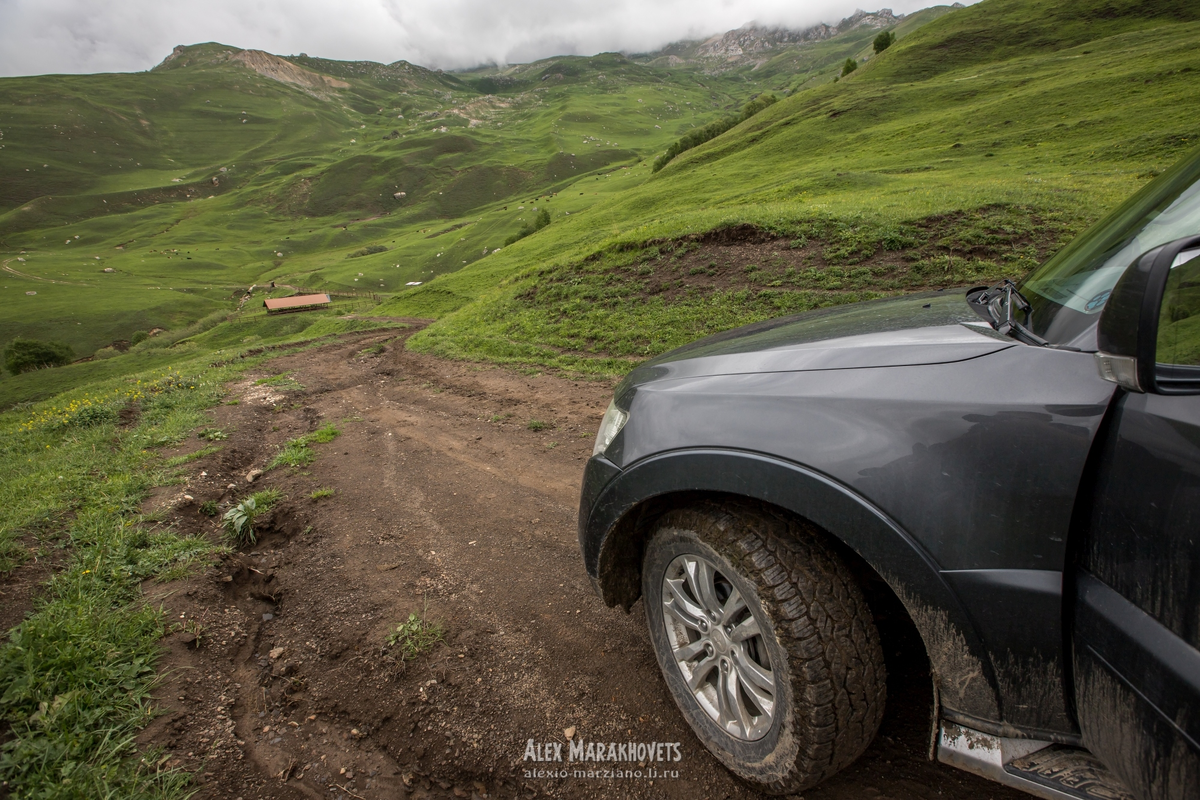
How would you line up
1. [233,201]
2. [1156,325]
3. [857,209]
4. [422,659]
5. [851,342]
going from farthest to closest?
[233,201], [857,209], [422,659], [851,342], [1156,325]

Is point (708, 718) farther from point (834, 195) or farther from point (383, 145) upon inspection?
point (383, 145)

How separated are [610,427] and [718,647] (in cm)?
107

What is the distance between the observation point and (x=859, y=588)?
6.27 ft

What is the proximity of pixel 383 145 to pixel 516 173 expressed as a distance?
6271 cm

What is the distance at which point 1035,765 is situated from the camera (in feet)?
5.03

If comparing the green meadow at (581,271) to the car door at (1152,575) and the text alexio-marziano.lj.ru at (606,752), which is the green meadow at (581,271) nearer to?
the text alexio-marziano.lj.ru at (606,752)

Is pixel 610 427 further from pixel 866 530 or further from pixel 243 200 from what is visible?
pixel 243 200

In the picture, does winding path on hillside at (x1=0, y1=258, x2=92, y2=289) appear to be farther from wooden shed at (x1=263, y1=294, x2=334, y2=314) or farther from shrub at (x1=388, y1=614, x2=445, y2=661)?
shrub at (x1=388, y1=614, x2=445, y2=661)

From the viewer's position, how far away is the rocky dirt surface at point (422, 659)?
7.47 ft

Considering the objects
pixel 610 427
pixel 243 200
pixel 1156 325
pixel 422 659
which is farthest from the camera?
pixel 243 200

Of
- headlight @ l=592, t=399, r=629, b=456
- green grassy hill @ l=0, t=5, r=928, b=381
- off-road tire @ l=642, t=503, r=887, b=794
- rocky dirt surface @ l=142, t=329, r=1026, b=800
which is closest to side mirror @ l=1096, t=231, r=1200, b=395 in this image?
off-road tire @ l=642, t=503, r=887, b=794

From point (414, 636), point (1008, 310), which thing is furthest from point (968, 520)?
point (414, 636)

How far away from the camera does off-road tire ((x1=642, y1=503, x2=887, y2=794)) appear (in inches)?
71.5

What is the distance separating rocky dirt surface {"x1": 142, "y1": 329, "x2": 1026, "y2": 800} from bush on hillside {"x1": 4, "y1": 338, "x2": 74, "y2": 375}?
6243cm
